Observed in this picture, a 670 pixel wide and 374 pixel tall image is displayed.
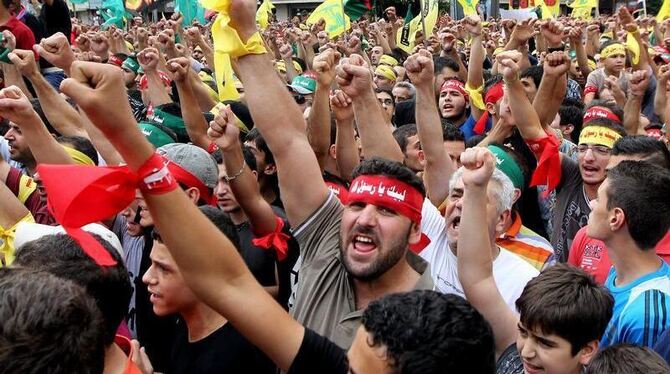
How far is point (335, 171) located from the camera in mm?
5012

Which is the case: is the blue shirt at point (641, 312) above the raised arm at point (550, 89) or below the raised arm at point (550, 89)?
above

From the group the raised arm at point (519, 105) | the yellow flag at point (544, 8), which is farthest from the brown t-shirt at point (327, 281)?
the yellow flag at point (544, 8)

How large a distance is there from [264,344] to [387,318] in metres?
0.38

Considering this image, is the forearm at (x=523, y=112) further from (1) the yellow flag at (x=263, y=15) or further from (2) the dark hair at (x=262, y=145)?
(1) the yellow flag at (x=263, y=15)

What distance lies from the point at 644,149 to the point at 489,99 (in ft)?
7.88

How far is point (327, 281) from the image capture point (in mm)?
3061

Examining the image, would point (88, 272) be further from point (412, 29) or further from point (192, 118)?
point (412, 29)

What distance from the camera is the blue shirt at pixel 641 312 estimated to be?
113 inches

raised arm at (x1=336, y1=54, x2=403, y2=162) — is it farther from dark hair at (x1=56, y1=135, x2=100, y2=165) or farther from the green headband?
dark hair at (x1=56, y1=135, x2=100, y2=165)

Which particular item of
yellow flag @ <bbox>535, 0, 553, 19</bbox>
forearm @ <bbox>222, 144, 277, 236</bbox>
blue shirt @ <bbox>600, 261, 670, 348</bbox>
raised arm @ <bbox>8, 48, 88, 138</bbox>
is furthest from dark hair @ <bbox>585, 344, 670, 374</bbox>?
yellow flag @ <bbox>535, 0, 553, 19</bbox>

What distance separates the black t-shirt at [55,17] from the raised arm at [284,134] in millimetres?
5888

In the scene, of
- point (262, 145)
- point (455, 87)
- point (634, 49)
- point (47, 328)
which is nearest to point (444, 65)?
point (455, 87)

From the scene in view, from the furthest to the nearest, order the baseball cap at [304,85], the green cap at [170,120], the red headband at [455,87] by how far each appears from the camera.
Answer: the baseball cap at [304,85] < the red headband at [455,87] < the green cap at [170,120]

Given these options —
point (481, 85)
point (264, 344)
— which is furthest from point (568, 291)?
point (481, 85)
